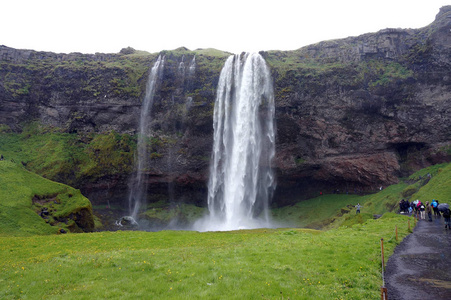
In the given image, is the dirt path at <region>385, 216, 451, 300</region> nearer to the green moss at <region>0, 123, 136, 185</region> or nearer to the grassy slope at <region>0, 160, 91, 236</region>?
the grassy slope at <region>0, 160, 91, 236</region>

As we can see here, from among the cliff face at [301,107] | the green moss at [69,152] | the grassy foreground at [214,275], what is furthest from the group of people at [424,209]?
the green moss at [69,152]

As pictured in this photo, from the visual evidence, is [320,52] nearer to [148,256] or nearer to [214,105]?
[214,105]

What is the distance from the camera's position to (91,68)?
66.8m

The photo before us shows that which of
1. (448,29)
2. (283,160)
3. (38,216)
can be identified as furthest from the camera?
(283,160)

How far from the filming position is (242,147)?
54.5 meters

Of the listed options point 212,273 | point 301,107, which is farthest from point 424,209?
point 301,107

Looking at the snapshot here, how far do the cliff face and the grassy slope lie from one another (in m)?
14.2

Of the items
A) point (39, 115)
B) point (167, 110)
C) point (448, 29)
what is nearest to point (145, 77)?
point (167, 110)

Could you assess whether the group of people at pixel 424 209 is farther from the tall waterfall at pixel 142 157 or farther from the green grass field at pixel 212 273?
the tall waterfall at pixel 142 157

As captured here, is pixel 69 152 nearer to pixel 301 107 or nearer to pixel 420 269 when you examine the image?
pixel 301 107

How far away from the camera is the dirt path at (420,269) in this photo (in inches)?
361

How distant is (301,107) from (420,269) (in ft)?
147

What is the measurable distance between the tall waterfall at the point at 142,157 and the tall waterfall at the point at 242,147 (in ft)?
46.3

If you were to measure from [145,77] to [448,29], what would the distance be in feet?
195
